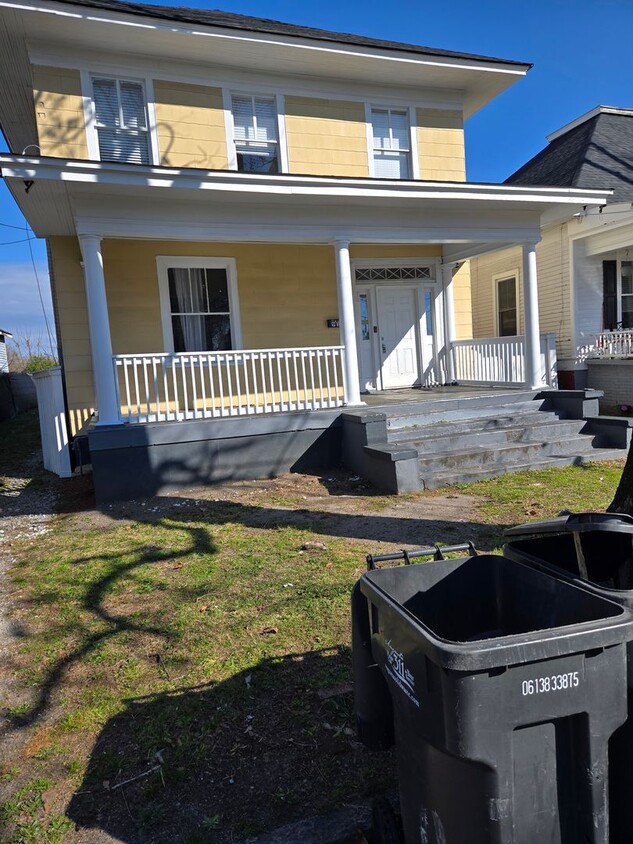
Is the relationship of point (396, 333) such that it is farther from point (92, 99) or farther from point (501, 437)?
point (92, 99)

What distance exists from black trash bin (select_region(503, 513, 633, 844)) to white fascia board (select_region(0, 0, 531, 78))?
30.5 ft

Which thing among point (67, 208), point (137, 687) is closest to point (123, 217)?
point (67, 208)

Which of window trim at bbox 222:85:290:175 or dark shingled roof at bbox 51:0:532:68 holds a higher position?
dark shingled roof at bbox 51:0:532:68

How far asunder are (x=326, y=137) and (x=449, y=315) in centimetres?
417

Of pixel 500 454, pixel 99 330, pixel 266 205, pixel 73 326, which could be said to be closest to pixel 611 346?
pixel 500 454

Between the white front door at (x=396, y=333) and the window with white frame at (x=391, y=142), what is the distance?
2.16 meters

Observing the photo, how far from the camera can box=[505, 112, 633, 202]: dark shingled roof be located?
13023 mm

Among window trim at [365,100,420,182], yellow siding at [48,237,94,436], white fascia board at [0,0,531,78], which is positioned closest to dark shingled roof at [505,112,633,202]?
white fascia board at [0,0,531,78]

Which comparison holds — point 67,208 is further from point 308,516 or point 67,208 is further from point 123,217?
point 308,516

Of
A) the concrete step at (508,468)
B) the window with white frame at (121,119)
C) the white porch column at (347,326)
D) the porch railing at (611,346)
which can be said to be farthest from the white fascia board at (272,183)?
the concrete step at (508,468)

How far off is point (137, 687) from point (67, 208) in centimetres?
718

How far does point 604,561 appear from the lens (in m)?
2.15

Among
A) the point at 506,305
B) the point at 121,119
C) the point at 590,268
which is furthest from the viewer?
the point at 506,305

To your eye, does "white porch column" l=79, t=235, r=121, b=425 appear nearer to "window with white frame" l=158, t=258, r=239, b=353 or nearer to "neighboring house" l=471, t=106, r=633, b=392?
"window with white frame" l=158, t=258, r=239, b=353
